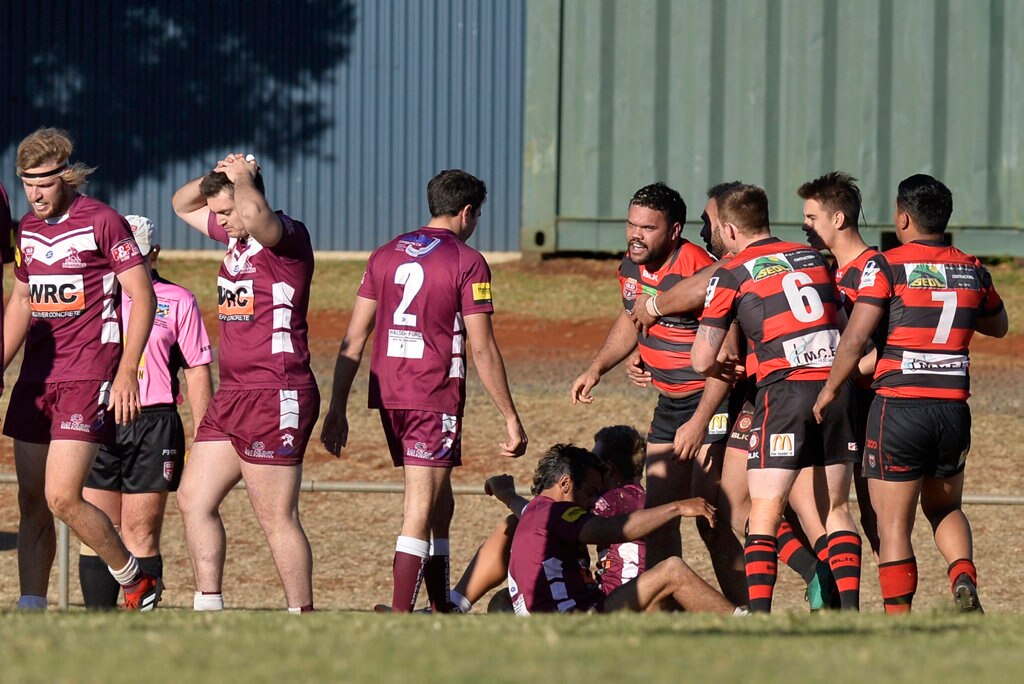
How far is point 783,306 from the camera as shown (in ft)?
22.0

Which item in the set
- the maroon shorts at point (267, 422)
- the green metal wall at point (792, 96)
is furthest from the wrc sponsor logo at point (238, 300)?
the green metal wall at point (792, 96)

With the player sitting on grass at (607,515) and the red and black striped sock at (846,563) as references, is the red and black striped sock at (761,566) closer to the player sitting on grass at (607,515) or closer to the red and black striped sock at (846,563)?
the red and black striped sock at (846,563)

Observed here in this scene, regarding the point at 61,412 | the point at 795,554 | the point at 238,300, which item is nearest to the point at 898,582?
the point at 795,554

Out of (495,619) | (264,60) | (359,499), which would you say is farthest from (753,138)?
(495,619)

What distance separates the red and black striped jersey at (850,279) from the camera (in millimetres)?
7199

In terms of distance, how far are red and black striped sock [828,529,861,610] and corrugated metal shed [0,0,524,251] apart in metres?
13.6

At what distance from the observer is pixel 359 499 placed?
1187 cm

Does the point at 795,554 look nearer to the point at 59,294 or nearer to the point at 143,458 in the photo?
the point at 143,458

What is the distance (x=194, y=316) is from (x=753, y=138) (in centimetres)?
1164

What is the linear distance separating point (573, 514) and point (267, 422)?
1.42 meters

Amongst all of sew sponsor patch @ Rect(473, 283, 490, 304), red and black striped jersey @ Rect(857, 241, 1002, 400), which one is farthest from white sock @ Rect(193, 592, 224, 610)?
red and black striped jersey @ Rect(857, 241, 1002, 400)

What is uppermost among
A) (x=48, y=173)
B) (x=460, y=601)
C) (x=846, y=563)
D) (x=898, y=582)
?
(x=48, y=173)

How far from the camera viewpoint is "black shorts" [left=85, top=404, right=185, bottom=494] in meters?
7.78

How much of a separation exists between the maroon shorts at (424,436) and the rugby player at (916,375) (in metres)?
1.66
